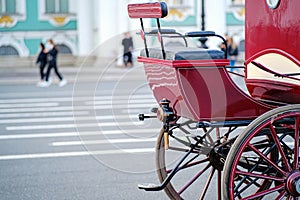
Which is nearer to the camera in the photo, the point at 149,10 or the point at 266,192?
the point at 266,192

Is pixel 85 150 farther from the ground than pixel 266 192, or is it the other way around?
pixel 266 192

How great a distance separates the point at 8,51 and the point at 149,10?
23.8m

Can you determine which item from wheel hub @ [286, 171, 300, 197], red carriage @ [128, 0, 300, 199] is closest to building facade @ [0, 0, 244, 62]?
red carriage @ [128, 0, 300, 199]

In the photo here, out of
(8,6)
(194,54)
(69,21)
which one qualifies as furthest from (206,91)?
(8,6)

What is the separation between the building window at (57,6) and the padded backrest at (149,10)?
78.8 ft

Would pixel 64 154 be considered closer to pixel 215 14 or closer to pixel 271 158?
pixel 271 158

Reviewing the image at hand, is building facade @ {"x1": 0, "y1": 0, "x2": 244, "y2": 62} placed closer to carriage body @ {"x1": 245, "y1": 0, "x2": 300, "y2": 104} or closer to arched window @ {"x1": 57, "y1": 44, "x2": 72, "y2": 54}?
arched window @ {"x1": 57, "y1": 44, "x2": 72, "y2": 54}

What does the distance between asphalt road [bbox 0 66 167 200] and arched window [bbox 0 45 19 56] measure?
15199 millimetres

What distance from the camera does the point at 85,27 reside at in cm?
2827

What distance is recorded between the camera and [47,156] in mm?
8750

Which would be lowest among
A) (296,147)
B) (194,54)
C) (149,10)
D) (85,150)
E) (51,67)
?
(51,67)

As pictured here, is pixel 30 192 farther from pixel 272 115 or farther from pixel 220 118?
pixel 272 115

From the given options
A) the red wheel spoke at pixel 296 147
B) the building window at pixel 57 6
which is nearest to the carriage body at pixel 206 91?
the red wheel spoke at pixel 296 147

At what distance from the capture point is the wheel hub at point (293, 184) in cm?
460
